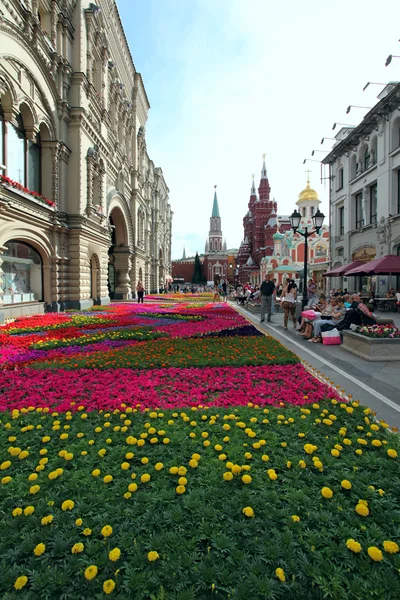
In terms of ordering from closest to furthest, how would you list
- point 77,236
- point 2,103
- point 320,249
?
1. point 2,103
2. point 77,236
3. point 320,249

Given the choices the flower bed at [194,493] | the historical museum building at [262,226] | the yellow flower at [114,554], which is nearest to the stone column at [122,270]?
the flower bed at [194,493]

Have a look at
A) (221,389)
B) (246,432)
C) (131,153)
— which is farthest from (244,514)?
(131,153)

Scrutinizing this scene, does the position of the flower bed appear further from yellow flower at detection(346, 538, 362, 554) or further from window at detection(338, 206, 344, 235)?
window at detection(338, 206, 344, 235)

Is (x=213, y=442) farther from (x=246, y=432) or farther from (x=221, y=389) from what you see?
(x=221, y=389)

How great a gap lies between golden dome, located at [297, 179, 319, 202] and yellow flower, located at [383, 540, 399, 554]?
6267cm

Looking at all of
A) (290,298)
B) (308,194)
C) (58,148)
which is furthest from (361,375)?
(308,194)

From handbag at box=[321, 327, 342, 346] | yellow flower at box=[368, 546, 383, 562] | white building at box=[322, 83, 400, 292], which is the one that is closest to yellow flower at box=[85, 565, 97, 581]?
yellow flower at box=[368, 546, 383, 562]

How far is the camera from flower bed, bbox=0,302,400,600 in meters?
1.90

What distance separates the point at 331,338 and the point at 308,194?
56.1 metres

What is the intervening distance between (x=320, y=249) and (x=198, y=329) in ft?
150

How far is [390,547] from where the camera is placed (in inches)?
79.7

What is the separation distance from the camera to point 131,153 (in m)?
32.5

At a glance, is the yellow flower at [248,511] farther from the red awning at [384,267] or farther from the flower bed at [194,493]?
the red awning at [384,267]

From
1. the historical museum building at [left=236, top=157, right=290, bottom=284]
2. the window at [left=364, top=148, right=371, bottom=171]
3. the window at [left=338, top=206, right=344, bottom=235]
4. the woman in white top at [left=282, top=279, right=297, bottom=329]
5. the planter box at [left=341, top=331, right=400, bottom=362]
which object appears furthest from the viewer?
the historical museum building at [left=236, top=157, right=290, bottom=284]
